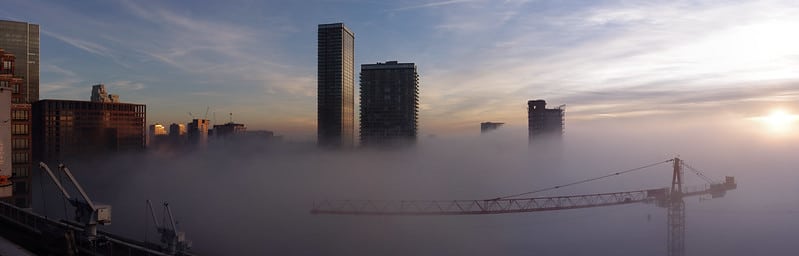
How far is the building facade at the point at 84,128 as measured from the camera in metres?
160

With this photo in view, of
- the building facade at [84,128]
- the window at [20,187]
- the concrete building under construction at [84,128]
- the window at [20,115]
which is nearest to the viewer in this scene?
the window at [20,115]

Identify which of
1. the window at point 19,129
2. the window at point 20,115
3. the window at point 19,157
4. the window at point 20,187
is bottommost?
the window at point 20,187

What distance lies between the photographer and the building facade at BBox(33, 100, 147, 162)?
159500 mm

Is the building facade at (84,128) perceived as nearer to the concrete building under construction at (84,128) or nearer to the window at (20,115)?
the concrete building under construction at (84,128)

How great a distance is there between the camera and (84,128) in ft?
560

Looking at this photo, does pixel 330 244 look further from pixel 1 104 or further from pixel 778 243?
pixel 778 243

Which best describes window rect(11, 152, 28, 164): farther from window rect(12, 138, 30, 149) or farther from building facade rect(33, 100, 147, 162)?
building facade rect(33, 100, 147, 162)

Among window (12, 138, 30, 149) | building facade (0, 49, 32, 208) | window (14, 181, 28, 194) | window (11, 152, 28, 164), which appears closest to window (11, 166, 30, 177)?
building facade (0, 49, 32, 208)

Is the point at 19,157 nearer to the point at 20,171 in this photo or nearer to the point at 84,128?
the point at 20,171

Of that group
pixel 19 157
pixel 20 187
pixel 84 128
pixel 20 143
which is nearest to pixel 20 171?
pixel 19 157

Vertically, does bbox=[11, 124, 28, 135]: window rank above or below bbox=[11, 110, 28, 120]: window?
below

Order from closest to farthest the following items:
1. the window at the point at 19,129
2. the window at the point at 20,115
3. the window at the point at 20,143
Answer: the window at the point at 20,115
the window at the point at 19,129
the window at the point at 20,143

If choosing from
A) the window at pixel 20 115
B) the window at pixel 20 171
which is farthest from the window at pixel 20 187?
the window at pixel 20 115

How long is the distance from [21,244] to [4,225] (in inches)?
227
